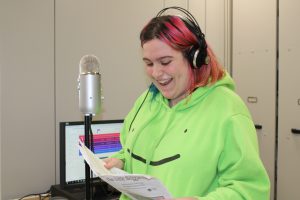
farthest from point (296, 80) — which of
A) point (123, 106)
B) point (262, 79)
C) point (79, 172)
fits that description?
point (79, 172)

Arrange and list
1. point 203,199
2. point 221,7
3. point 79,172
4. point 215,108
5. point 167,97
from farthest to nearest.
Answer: point 221,7, point 79,172, point 167,97, point 215,108, point 203,199

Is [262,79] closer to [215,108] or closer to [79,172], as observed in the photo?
[79,172]

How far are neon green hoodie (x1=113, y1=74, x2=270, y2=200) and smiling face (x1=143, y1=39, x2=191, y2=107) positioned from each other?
0.17 ft

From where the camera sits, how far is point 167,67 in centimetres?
Answer: 103

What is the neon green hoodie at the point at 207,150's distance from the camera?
2.89 ft

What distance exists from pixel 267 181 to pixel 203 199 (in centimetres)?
21

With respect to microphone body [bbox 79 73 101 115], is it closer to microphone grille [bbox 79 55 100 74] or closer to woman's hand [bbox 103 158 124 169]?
microphone grille [bbox 79 55 100 74]

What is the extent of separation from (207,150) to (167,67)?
292 millimetres

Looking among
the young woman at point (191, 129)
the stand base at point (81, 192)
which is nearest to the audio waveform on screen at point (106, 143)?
the stand base at point (81, 192)

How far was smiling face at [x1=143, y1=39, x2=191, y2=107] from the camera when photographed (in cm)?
102

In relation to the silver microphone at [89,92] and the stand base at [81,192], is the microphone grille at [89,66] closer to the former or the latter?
the silver microphone at [89,92]

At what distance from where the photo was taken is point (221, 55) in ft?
9.96

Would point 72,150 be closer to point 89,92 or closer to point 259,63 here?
point 89,92

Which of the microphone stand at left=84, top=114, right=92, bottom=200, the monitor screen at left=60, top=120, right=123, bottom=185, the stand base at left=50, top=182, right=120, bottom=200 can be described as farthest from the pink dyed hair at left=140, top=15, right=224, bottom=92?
the stand base at left=50, top=182, right=120, bottom=200
